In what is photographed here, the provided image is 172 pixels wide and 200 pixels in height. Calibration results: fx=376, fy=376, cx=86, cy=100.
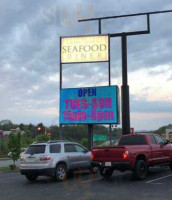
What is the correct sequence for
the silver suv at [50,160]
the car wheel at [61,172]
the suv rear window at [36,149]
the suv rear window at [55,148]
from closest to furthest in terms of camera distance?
the silver suv at [50,160] < the car wheel at [61,172] < the suv rear window at [36,149] < the suv rear window at [55,148]

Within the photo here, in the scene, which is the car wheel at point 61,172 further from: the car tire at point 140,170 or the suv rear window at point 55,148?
the car tire at point 140,170

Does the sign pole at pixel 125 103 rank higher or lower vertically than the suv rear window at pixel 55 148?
higher

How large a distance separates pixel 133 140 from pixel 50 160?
12.7 feet

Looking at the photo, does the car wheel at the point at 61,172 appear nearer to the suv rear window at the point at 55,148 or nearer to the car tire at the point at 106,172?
the suv rear window at the point at 55,148

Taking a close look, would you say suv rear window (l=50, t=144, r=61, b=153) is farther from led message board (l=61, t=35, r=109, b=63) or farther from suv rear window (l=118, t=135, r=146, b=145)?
led message board (l=61, t=35, r=109, b=63)

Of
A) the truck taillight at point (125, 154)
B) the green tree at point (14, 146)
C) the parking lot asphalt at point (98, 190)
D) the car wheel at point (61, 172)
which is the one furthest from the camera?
the green tree at point (14, 146)

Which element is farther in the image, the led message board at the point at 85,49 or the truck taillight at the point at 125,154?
the led message board at the point at 85,49

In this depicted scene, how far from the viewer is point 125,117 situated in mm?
25797

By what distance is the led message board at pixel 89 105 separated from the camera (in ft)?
86.7

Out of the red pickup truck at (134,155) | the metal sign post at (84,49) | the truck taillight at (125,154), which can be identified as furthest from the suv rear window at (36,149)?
the metal sign post at (84,49)

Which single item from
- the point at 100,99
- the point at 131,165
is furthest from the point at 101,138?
the point at 131,165

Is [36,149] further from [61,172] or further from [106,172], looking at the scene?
[106,172]

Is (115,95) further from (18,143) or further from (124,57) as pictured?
(18,143)

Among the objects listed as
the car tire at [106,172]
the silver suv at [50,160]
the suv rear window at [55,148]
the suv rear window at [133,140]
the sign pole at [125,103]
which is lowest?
the car tire at [106,172]
